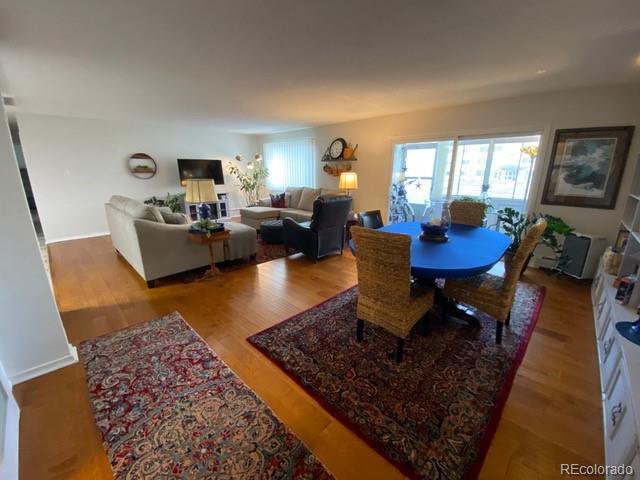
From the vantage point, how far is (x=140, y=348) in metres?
2.09

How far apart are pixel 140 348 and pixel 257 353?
0.96m

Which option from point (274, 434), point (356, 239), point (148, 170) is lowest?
point (274, 434)

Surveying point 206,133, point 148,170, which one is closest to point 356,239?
point 148,170

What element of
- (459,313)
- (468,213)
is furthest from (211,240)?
(468,213)

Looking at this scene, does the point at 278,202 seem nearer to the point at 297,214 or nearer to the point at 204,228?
the point at 297,214

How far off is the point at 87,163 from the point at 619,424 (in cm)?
777

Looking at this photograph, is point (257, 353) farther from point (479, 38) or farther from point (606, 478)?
point (479, 38)

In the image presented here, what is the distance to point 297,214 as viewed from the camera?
551cm

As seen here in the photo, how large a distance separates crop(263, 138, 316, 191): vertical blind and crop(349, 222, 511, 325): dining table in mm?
4263

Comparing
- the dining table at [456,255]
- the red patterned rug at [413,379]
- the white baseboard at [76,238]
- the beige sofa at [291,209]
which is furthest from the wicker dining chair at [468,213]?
the white baseboard at [76,238]

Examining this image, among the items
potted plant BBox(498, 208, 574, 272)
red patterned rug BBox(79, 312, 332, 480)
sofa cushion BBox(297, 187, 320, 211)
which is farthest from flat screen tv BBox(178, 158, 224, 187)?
potted plant BBox(498, 208, 574, 272)

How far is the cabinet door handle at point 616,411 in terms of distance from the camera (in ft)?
4.26

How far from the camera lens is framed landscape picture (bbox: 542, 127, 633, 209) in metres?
2.99

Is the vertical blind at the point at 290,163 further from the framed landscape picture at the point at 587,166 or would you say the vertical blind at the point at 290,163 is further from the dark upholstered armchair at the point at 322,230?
the framed landscape picture at the point at 587,166
